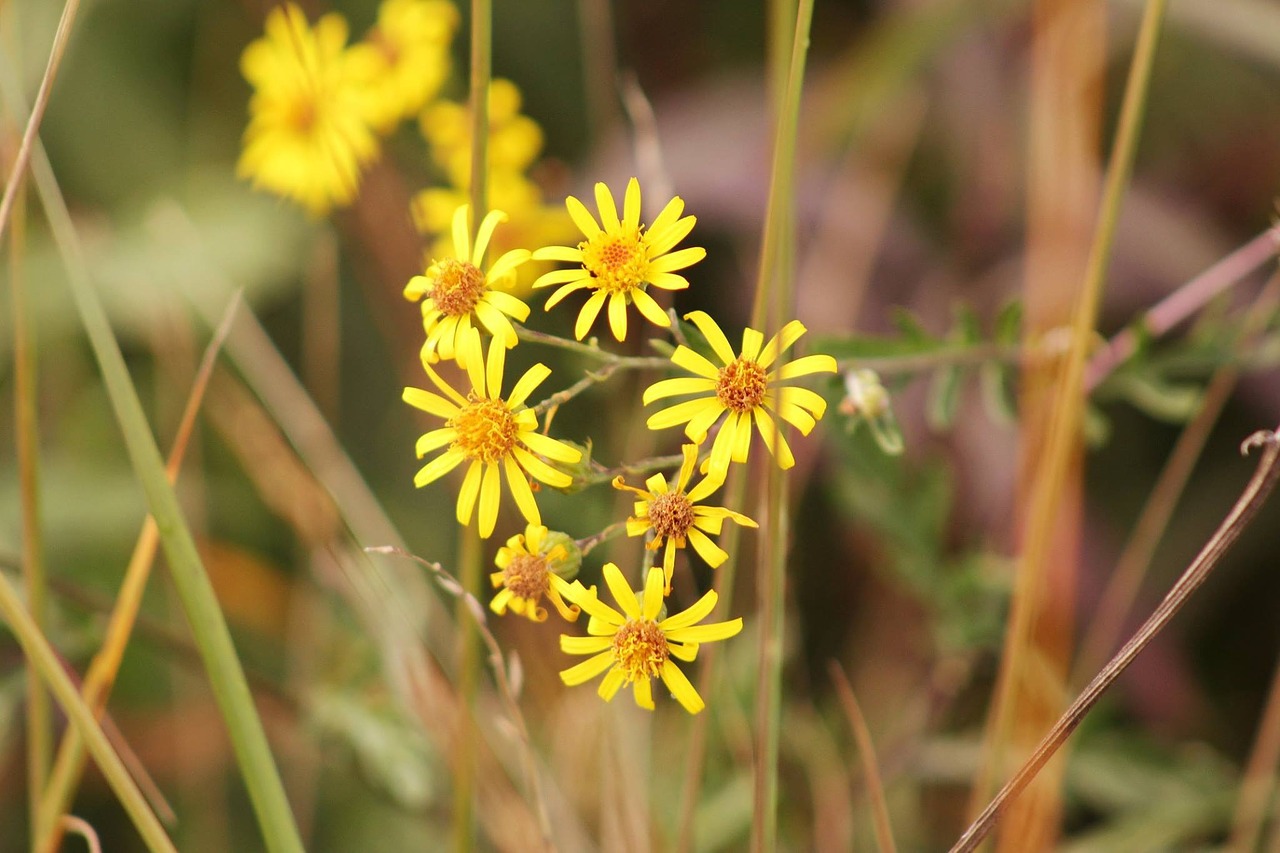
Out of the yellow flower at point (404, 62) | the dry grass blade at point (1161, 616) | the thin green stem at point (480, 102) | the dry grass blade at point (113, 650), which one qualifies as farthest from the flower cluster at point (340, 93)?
the dry grass blade at point (1161, 616)

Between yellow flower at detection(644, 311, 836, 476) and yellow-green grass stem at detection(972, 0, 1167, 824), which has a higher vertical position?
yellow-green grass stem at detection(972, 0, 1167, 824)

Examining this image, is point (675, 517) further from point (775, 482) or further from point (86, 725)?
point (86, 725)

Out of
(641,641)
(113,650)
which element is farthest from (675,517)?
(113,650)

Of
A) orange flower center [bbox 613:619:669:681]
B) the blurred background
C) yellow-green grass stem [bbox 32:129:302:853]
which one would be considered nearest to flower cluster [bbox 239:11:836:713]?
orange flower center [bbox 613:619:669:681]

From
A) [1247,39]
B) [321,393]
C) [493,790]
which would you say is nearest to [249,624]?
[321,393]

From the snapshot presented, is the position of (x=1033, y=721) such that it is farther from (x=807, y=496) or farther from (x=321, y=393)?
(x=321, y=393)

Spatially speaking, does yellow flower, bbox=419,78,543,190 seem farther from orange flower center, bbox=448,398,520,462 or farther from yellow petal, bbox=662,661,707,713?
yellow petal, bbox=662,661,707,713

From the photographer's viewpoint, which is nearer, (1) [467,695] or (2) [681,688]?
(2) [681,688]
